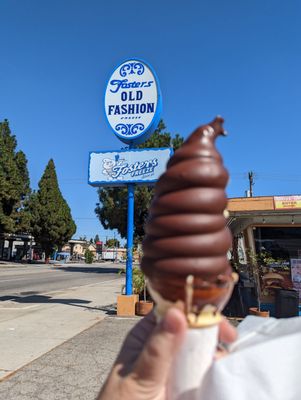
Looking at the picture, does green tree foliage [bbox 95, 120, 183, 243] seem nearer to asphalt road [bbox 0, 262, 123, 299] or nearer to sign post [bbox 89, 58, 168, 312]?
asphalt road [bbox 0, 262, 123, 299]

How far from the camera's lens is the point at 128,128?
10.8 meters

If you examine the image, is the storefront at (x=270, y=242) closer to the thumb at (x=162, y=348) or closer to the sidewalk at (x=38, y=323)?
the sidewalk at (x=38, y=323)

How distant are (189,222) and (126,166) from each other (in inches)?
369

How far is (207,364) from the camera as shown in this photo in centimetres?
120

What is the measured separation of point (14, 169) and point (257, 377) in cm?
4641

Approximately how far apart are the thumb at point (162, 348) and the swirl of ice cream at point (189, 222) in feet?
0.27

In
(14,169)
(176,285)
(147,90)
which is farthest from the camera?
(14,169)

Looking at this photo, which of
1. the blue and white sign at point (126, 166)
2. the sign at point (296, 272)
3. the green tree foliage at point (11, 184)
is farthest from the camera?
the green tree foliage at point (11, 184)

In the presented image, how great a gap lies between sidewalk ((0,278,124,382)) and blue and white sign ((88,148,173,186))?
3634 mm

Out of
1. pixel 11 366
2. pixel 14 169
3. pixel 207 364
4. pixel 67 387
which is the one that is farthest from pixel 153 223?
pixel 14 169

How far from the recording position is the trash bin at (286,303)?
945 centimetres

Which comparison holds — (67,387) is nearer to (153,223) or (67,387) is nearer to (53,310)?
(153,223)

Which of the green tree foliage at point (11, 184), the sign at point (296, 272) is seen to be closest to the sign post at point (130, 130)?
the sign at point (296, 272)

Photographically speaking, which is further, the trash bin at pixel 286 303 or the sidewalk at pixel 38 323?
the trash bin at pixel 286 303
